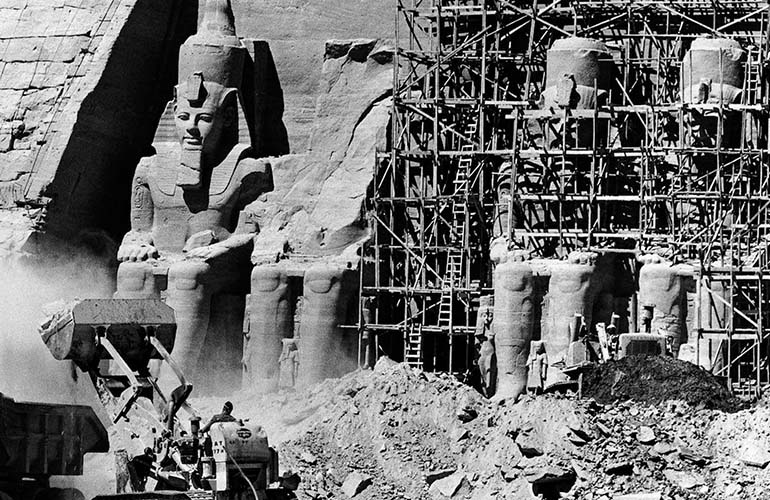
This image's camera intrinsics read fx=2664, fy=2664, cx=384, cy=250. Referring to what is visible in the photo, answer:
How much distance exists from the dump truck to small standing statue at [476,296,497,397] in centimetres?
1400

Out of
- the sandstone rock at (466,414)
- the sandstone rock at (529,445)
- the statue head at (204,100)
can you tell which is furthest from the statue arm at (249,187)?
the sandstone rock at (529,445)

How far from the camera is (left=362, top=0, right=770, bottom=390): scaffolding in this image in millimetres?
50656

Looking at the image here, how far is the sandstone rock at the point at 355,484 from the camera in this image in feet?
138

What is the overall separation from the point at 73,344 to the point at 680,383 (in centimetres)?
1175

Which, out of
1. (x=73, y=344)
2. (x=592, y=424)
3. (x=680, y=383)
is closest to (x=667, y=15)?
(x=680, y=383)

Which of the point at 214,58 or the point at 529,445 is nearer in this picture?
the point at 529,445

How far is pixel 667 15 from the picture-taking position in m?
53.1

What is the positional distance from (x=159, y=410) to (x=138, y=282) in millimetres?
18512

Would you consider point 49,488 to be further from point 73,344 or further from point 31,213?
point 31,213

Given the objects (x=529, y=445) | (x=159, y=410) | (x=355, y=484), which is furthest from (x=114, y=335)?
(x=529, y=445)

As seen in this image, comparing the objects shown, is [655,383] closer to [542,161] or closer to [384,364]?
[384,364]

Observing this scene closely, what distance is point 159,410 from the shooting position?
36062 millimetres

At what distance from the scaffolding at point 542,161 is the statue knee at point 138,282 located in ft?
15.3

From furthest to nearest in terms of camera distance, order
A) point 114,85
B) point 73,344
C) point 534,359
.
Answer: point 114,85 → point 534,359 → point 73,344
